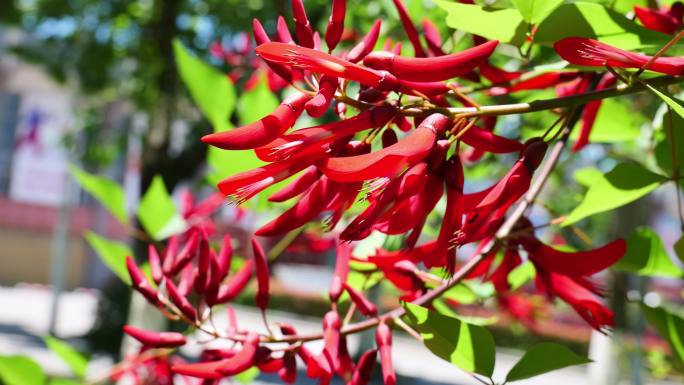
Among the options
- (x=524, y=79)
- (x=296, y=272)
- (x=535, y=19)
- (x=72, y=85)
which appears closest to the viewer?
(x=535, y=19)

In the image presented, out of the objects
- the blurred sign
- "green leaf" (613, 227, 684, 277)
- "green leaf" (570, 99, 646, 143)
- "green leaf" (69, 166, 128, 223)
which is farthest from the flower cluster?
the blurred sign

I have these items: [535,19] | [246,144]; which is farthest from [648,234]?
[246,144]

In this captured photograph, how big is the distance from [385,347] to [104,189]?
54 cm

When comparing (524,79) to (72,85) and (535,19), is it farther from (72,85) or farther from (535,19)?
(72,85)

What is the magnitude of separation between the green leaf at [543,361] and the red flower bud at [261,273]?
0.56ft

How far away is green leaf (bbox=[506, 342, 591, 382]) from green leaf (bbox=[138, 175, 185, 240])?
55 centimetres

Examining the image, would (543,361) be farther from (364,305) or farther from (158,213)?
(158,213)

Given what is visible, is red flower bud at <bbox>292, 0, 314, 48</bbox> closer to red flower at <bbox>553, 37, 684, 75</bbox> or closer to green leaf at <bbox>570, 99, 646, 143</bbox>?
red flower at <bbox>553, 37, 684, 75</bbox>

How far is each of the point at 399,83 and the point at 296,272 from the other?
48.4 ft

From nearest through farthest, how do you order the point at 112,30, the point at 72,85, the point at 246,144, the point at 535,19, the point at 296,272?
the point at 246,144, the point at 535,19, the point at 112,30, the point at 72,85, the point at 296,272

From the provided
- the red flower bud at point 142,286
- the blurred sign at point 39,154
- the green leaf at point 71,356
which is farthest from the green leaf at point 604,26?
the blurred sign at point 39,154

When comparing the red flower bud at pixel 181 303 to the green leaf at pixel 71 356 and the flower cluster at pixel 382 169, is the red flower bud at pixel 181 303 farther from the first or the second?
the green leaf at pixel 71 356

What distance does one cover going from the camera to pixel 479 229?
1.19 feet

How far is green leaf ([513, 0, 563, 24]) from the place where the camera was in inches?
15.9
